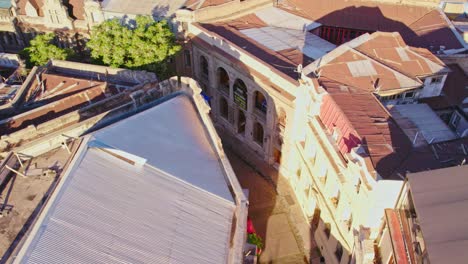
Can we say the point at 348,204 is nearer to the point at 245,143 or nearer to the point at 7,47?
the point at 245,143

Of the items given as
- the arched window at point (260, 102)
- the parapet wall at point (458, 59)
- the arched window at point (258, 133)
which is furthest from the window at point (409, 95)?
the arched window at point (258, 133)

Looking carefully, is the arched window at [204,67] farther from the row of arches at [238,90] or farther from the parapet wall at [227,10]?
the parapet wall at [227,10]

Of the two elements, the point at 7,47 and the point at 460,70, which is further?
the point at 7,47

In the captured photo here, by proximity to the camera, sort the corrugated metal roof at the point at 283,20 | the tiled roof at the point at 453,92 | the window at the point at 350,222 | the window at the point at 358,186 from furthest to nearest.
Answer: the corrugated metal roof at the point at 283,20, the tiled roof at the point at 453,92, the window at the point at 350,222, the window at the point at 358,186

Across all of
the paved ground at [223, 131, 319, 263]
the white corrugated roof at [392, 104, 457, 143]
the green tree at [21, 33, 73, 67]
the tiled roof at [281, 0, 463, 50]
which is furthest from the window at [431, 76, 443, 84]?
the green tree at [21, 33, 73, 67]

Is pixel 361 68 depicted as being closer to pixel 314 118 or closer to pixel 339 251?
pixel 314 118

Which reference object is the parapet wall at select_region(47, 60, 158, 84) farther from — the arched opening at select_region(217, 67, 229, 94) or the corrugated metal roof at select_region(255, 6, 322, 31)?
the corrugated metal roof at select_region(255, 6, 322, 31)

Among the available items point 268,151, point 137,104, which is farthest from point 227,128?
point 137,104
